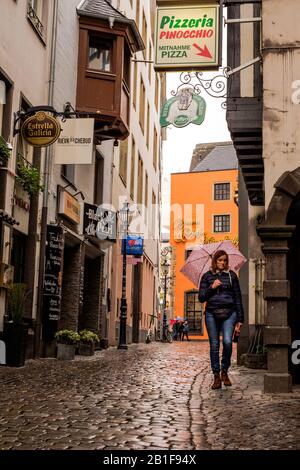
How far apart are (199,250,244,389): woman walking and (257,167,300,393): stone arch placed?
80 cm

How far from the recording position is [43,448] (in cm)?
504

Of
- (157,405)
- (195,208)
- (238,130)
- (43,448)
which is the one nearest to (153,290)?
(195,208)

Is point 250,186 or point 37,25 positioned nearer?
point 250,186

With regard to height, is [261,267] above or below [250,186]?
below

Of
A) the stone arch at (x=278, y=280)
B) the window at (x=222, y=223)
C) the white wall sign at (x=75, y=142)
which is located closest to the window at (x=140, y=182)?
the white wall sign at (x=75, y=142)

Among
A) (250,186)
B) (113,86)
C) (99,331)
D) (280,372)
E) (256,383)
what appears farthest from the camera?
(99,331)

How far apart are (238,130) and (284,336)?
3872 millimetres

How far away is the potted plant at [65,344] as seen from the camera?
1512 centimetres

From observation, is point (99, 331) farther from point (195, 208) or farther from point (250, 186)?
point (195, 208)

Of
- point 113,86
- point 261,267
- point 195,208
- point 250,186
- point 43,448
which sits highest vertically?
point 195,208

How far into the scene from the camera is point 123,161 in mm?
26641

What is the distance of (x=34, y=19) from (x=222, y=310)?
8517 millimetres

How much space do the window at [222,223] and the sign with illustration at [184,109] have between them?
43.8 meters

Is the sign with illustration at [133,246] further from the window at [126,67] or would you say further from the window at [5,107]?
the window at [5,107]
